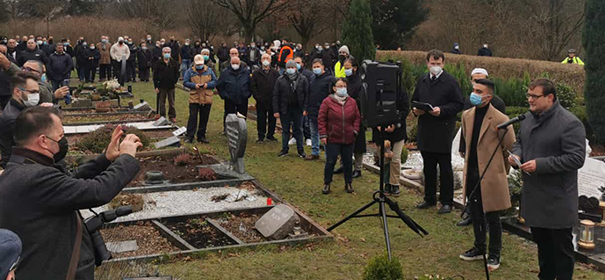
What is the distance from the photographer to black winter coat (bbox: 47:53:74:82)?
22516mm

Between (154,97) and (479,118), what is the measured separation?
60.7ft

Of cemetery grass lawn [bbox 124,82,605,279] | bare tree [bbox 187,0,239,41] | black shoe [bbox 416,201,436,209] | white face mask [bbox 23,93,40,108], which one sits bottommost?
cemetery grass lawn [bbox 124,82,605,279]

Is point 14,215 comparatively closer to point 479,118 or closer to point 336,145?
point 479,118

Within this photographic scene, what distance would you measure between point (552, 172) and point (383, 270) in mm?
1826

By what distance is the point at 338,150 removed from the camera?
1091 centimetres

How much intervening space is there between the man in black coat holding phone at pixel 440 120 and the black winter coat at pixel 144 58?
22.9 m

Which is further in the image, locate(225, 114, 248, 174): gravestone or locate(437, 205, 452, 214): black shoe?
locate(225, 114, 248, 174): gravestone

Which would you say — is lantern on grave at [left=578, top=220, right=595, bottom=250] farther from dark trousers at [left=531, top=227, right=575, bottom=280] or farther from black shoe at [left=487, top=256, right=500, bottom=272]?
dark trousers at [left=531, top=227, right=575, bottom=280]

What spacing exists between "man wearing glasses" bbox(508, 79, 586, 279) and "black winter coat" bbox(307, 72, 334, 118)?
694 cm

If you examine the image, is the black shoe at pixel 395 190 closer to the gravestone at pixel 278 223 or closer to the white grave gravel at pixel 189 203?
the white grave gravel at pixel 189 203

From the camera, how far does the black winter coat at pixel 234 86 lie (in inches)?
595

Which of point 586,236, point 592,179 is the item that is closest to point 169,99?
point 592,179

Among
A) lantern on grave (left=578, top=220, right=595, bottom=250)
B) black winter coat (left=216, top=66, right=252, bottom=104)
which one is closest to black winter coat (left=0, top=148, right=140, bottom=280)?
lantern on grave (left=578, top=220, right=595, bottom=250)

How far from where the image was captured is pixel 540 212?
6.30 metres
